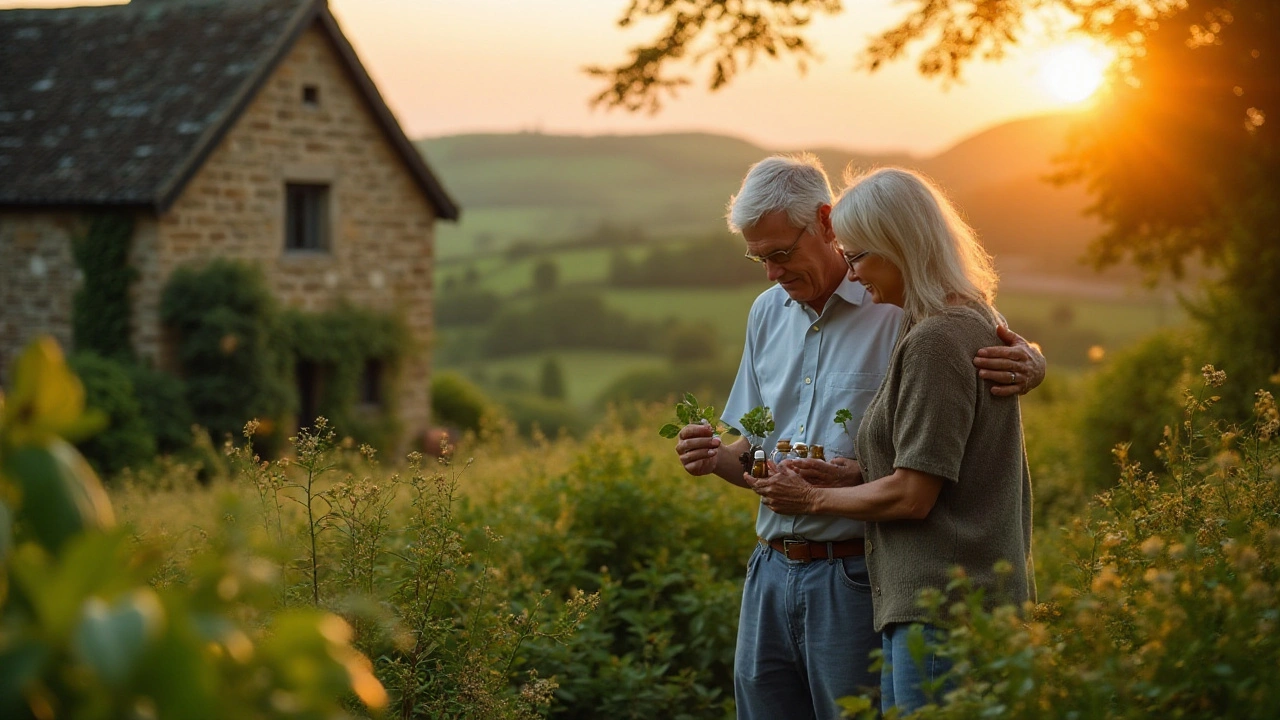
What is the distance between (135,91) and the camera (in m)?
18.7

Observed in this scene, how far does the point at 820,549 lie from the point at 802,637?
0.79 feet

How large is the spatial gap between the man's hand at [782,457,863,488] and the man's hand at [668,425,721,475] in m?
0.36

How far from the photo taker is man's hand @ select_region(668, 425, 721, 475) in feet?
11.2

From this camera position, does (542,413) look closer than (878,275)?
No

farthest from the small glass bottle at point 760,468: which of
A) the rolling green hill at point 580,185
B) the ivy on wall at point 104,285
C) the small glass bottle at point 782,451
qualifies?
the rolling green hill at point 580,185

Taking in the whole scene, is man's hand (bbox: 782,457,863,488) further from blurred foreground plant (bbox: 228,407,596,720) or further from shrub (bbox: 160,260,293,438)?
shrub (bbox: 160,260,293,438)

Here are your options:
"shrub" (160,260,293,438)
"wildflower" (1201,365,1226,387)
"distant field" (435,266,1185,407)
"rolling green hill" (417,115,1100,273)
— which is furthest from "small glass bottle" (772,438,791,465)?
"rolling green hill" (417,115,1100,273)

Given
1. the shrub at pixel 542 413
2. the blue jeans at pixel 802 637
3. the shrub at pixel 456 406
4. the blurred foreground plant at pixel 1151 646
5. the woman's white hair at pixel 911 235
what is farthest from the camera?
the shrub at pixel 542 413

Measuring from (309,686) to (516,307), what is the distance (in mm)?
47699

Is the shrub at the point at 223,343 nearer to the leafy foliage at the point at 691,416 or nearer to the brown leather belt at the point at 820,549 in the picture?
the leafy foliage at the point at 691,416

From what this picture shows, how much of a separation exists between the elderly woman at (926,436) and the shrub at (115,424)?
552 inches

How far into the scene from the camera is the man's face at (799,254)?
3277mm

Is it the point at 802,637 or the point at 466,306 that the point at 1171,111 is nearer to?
the point at 802,637

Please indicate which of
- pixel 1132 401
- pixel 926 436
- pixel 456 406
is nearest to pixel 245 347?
pixel 456 406
